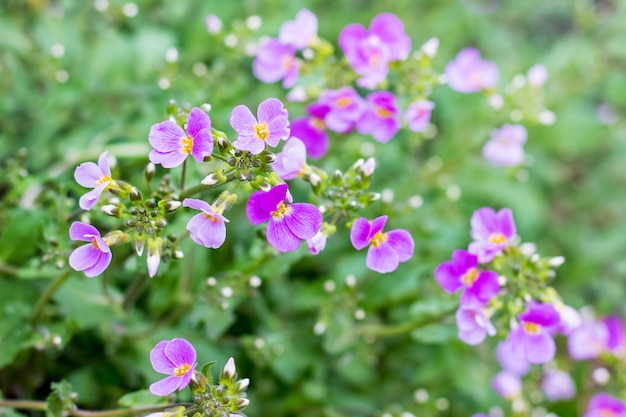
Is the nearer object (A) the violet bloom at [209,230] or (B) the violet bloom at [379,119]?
(A) the violet bloom at [209,230]

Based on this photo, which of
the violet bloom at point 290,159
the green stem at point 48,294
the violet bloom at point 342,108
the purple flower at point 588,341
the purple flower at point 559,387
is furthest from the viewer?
the purple flower at point 559,387

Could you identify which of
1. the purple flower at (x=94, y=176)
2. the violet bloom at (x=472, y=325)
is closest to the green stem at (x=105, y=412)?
the purple flower at (x=94, y=176)

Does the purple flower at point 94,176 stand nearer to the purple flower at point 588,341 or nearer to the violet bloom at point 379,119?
the violet bloom at point 379,119

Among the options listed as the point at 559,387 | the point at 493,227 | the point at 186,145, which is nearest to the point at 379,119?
the point at 493,227

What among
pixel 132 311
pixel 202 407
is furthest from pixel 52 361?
pixel 202 407

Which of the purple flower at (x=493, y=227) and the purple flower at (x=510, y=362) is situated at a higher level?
the purple flower at (x=493, y=227)

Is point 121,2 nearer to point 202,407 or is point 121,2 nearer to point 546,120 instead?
point 546,120

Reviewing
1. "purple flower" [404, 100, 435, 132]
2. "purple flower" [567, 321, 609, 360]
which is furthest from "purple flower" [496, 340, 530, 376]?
"purple flower" [404, 100, 435, 132]
